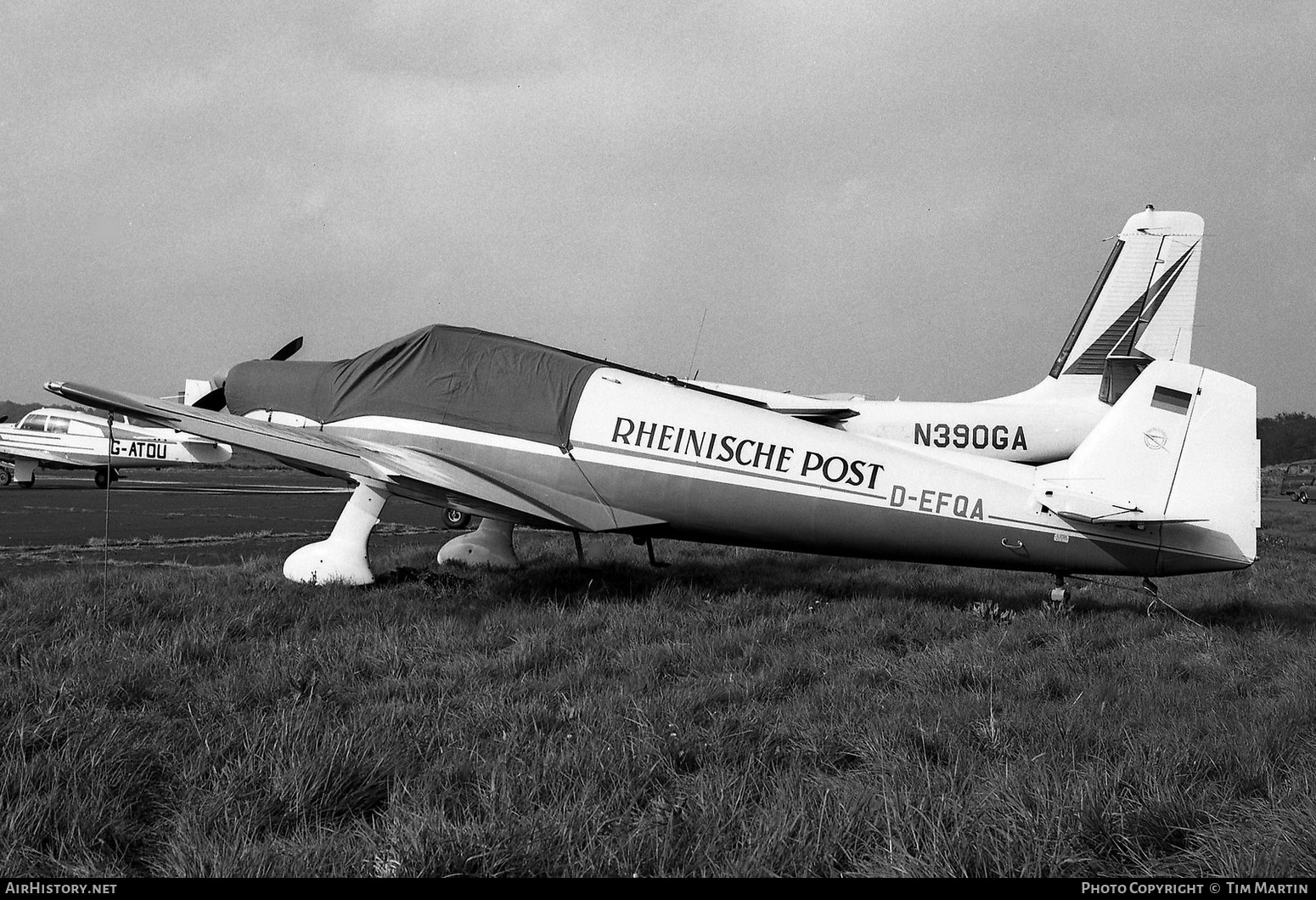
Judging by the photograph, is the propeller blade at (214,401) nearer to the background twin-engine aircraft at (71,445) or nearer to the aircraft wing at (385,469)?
the aircraft wing at (385,469)

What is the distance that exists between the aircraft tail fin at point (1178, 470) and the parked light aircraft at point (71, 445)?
23477mm

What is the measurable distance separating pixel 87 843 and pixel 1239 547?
Result: 6.54 meters

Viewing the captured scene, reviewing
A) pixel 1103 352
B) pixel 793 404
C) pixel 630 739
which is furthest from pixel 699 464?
pixel 1103 352

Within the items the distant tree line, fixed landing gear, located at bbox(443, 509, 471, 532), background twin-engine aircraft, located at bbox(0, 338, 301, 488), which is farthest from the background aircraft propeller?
the distant tree line

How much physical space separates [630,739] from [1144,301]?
12.8 metres

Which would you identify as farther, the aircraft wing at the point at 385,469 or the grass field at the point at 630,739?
the aircraft wing at the point at 385,469

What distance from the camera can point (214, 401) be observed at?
843 centimetres

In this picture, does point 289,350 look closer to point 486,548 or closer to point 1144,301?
point 486,548

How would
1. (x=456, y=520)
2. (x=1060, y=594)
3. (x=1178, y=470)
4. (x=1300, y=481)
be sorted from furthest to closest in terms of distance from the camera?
(x=1300, y=481) < (x=456, y=520) < (x=1060, y=594) < (x=1178, y=470)

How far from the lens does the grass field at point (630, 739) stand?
222 cm

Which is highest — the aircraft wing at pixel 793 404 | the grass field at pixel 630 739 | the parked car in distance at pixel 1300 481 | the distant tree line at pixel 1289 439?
the distant tree line at pixel 1289 439

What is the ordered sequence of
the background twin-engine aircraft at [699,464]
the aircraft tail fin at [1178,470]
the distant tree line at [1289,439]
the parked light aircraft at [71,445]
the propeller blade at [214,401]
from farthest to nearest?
1. the distant tree line at [1289,439]
2. the parked light aircraft at [71,445]
3. the propeller blade at [214,401]
4. the background twin-engine aircraft at [699,464]
5. the aircraft tail fin at [1178,470]

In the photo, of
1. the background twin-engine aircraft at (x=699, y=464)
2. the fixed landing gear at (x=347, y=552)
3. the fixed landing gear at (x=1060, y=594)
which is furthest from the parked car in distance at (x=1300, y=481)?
the fixed landing gear at (x=347, y=552)

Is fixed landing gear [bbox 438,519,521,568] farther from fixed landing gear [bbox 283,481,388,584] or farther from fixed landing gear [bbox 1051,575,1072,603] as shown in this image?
fixed landing gear [bbox 1051,575,1072,603]
